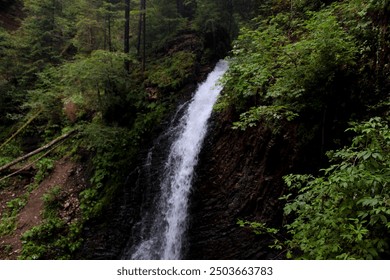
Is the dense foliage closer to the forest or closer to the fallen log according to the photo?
the forest

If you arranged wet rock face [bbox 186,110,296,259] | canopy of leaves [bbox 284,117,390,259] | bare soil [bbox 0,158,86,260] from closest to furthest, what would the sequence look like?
1. canopy of leaves [bbox 284,117,390,259]
2. wet rock face [bbox 186,110,296,259]
3. bare soil [bbox 0,158,86,260]

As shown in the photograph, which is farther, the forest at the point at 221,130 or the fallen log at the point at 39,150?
the fallen log at the point at 39,150

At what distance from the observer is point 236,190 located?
8.39 m

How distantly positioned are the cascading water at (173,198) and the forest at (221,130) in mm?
463

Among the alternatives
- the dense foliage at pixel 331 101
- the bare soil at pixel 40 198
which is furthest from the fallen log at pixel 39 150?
the dense foliage at pixel 331 101

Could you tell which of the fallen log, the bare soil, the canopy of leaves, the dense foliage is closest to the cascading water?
the dense foliage

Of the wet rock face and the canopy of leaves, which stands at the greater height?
the canopy of leaves

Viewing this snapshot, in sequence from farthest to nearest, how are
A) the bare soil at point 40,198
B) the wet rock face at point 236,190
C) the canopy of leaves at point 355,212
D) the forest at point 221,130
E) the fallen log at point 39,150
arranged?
the fallen log at point 39,150
the bare soil at point 40,198
the wet rock face at point 236,190
the forest at point 221,130
the canopy of leaves at point 355,212

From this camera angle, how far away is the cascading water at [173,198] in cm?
916

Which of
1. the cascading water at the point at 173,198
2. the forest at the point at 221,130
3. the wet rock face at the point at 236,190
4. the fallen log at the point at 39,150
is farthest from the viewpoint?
the fallen log at the point at 39,150

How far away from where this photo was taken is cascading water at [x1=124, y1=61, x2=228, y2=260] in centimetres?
916

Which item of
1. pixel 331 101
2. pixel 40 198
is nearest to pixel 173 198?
pixel 331 101

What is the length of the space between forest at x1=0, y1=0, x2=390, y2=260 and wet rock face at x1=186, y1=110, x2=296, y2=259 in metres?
0.04

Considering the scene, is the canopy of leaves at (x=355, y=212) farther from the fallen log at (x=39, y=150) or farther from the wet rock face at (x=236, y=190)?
the fallen log at (x=39, y=150)
